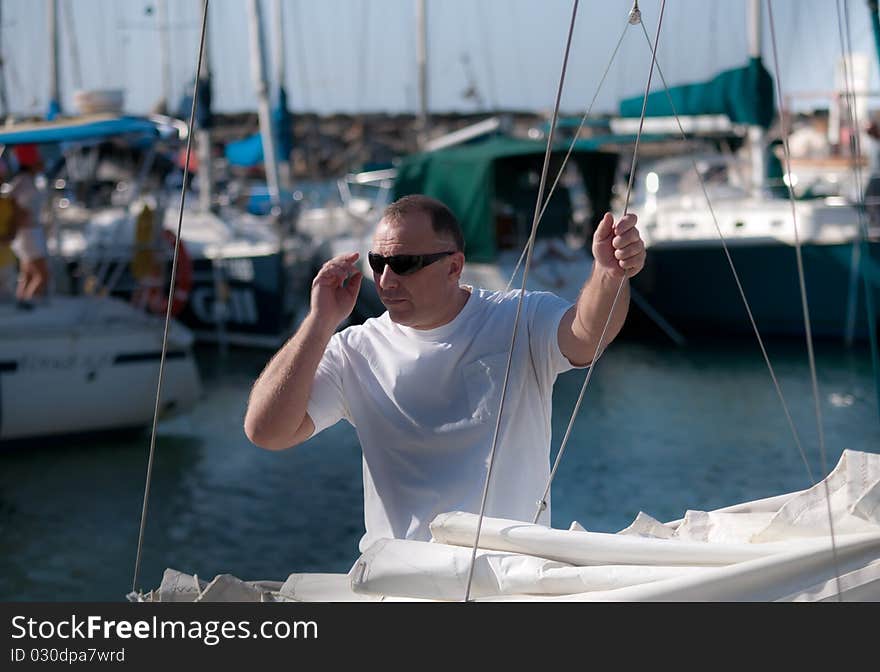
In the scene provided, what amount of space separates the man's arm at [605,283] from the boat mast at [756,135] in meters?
17.7

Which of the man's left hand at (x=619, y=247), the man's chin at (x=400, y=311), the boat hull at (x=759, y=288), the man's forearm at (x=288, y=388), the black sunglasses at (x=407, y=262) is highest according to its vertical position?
the man's left hand at (x=619, y=247)

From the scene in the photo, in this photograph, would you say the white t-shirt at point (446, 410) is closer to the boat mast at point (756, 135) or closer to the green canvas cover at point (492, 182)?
the green canvas cover at point (492, 182)

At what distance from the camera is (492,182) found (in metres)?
19.5

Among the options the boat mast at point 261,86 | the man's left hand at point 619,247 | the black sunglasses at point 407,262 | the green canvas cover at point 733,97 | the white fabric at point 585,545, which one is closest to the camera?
the white fabric at point 585,545

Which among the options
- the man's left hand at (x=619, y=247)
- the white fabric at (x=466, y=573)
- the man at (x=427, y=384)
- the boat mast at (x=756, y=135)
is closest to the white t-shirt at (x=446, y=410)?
the man at (x=427, y=384)

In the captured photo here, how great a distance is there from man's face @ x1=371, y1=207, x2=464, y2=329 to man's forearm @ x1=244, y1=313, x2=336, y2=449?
21cm

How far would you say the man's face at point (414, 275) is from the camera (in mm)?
3170

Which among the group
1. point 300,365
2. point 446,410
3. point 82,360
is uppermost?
point 300,365

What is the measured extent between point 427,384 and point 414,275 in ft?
0.93

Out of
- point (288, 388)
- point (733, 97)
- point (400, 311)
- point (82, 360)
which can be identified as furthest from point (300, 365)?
point (733, 97)

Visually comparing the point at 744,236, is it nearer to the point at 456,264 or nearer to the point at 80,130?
the point at 80,130

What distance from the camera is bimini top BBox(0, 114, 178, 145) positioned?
12211 millimetres

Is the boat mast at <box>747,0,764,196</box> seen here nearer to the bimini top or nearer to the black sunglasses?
the bimini top

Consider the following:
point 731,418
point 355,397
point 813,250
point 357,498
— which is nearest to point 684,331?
point 813,250
